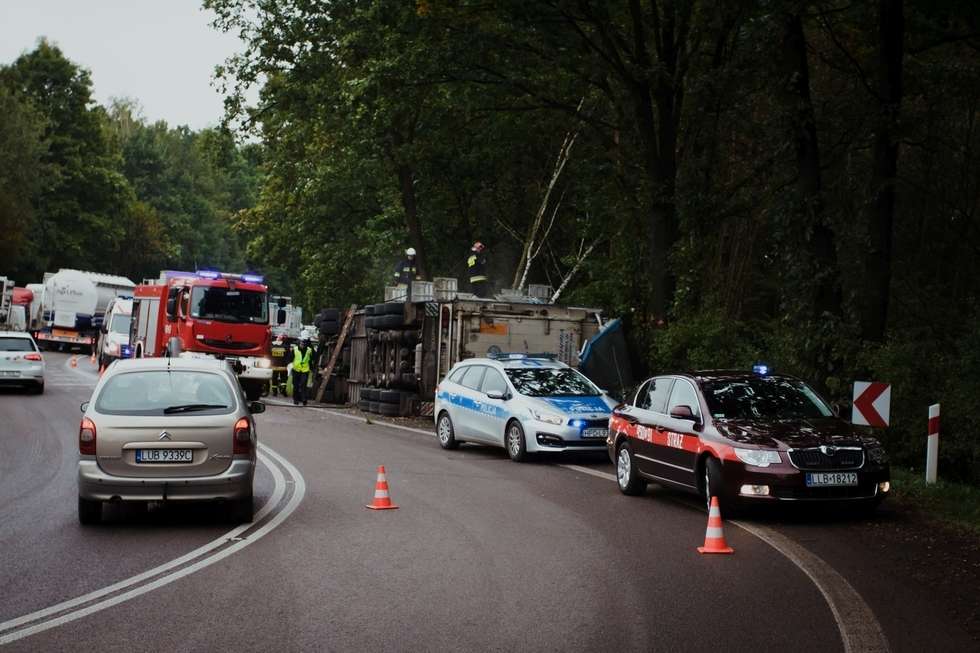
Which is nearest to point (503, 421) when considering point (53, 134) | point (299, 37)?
point (299, 37)

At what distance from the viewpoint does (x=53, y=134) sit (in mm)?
83812

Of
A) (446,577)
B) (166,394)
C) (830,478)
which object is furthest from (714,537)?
(166,394)

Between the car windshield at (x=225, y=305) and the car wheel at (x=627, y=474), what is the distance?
1782 centimetres

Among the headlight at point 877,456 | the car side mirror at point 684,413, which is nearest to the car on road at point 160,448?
the car side mirror at point 684,413

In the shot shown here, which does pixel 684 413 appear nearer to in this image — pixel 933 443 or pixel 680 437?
pixel 680 437

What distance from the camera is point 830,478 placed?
12.1 meters

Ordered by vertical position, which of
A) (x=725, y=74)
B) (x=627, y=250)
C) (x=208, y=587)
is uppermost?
(x=725, y=74)

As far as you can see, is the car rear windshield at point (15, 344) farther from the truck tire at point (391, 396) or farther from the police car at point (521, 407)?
the police car at point (521, 407)

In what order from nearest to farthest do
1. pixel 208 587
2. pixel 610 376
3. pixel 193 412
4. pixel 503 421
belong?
pixel 208 587 → pixel 193 412 → pixel 503 421 → pixel 610 376

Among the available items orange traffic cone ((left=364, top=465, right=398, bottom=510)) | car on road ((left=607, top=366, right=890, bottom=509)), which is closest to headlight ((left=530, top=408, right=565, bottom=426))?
car on road ((left=607, top=366, right=890, bottom=509))

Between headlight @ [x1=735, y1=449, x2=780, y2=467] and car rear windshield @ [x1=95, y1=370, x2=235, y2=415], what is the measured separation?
16.6ft

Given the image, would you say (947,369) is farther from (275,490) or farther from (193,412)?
(193,412)

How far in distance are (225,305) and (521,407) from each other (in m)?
14.0

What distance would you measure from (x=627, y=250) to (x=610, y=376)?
6.06 metres
